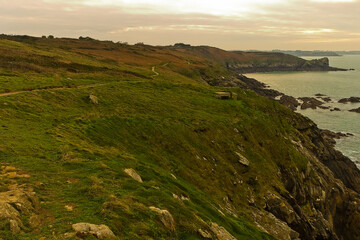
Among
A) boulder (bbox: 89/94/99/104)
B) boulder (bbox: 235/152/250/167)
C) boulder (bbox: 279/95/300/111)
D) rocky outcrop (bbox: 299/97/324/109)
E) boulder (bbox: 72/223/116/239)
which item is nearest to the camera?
boulder (bbox: 72/223/116/239)

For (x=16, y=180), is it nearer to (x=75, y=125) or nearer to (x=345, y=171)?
(x=75, y=125)

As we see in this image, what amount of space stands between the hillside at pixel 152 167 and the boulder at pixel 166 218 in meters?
0.08

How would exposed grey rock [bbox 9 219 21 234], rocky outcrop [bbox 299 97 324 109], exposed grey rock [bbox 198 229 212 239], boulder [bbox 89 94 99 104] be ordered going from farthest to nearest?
rocky outcrop [bbox 299 97 324 109], boulder [bbox 89 94 99 104], exposed grey rock [bbox 198 229 212 239], exposed grey rock [bbox 9 219 21 234]

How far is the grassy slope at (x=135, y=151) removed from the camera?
56.2 ft

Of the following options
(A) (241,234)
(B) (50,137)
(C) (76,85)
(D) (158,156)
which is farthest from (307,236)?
(C) (76,85)

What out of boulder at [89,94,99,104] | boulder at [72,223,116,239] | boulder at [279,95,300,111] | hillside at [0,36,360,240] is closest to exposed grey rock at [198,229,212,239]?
hillside at [0,36,360,240]

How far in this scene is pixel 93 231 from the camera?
13.4 metres

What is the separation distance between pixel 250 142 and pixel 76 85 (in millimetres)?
A: 37667

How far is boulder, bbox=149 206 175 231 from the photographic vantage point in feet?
55.9

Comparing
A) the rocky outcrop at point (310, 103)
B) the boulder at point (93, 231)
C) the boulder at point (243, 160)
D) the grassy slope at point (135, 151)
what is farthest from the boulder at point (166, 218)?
the rocky outcrop at point (310, 103)

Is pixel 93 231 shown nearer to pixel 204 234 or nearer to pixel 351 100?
pixel 204 234

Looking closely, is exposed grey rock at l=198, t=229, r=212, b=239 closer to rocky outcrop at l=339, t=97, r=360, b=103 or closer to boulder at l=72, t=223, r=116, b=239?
boulder at l=72, t=223, r=116, b=239

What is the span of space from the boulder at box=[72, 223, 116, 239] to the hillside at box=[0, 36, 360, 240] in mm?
78

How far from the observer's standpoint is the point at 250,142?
4859cm
